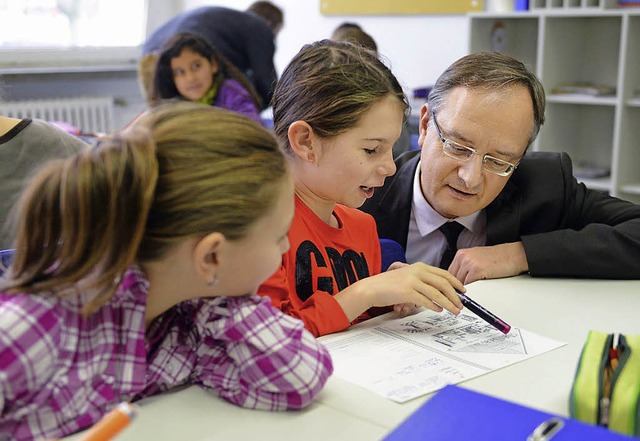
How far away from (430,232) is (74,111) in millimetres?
4150

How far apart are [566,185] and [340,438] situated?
→ 42.6 inches

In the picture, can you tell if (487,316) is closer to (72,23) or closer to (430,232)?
(430,232)

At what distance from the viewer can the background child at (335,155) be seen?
1.30m

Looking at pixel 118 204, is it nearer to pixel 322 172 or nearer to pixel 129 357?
pixel 129 357

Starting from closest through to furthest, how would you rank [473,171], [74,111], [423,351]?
1. [423,351]
2. [473,171]
3. [74,111]

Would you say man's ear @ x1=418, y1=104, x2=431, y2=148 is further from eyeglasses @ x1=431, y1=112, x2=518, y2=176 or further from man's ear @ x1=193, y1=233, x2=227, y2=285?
man's ear @ x1=193, y1=233, x2=227, y2=285

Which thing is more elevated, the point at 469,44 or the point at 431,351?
the point at 469,44

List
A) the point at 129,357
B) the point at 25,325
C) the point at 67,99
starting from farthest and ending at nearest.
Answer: the point at 67,99 → the point at 129,357 → the point at 25,325

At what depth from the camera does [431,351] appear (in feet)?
3.86

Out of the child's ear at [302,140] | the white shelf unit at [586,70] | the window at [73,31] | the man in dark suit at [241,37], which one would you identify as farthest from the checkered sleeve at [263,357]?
the window at [73,31]

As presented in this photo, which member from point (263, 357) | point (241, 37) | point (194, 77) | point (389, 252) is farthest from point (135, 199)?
point (241, 37)

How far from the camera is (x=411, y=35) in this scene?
16.3ft

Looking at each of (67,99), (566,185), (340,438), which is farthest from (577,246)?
(67,99)

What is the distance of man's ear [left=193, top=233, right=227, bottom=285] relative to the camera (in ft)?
2.94
